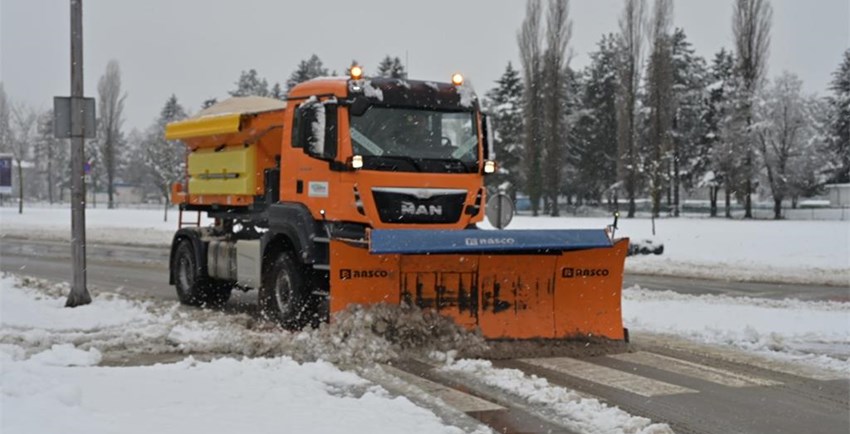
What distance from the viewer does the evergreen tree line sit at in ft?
184

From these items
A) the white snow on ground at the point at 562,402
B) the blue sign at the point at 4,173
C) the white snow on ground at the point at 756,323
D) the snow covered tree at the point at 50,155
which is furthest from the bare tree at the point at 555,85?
the snow covered tree at the point at 50,155

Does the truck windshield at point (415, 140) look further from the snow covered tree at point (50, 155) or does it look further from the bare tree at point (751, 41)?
the snow covered tree at point (50, 155)

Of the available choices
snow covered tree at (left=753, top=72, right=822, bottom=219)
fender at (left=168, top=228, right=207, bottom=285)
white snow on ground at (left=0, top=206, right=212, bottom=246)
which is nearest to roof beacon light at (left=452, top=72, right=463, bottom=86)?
fender at (left=168, top=228, right=207, bottom=285)

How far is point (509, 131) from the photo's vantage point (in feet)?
237

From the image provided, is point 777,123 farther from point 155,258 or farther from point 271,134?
point 271,134

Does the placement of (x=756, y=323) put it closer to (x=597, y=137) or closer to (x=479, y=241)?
(x=479, y=241)

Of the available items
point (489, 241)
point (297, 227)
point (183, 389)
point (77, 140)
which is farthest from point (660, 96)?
point (183, 389)

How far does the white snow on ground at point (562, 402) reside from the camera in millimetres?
6344

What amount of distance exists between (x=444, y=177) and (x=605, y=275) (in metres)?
2.10

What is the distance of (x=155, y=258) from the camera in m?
24.8

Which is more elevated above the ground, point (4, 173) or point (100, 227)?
point (4, 173)

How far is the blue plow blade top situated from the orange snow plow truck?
13 millimetres

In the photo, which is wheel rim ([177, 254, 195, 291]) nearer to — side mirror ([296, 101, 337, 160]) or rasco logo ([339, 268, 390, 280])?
side mirror ([296, 101, 337, 160])

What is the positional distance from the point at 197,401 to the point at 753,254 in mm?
23276
